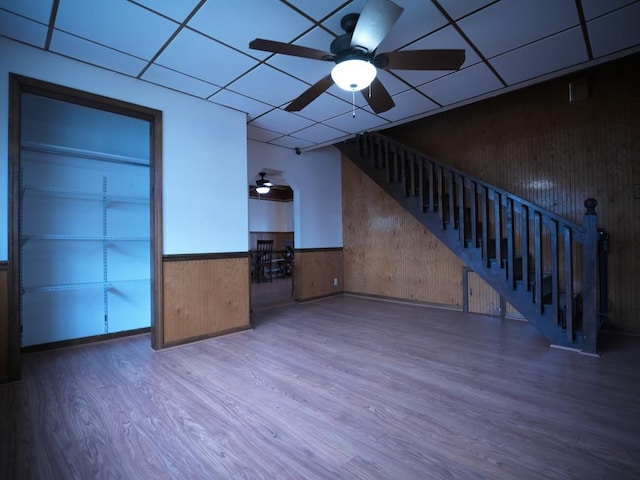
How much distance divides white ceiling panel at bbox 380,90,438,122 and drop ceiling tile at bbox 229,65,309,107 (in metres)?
1.11

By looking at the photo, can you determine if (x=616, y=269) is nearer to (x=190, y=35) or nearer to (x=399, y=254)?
(x=399, y=254)

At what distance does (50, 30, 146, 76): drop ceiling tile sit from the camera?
231 centimetres

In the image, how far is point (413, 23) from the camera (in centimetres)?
218

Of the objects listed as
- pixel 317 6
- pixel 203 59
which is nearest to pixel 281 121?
pixel 203 59

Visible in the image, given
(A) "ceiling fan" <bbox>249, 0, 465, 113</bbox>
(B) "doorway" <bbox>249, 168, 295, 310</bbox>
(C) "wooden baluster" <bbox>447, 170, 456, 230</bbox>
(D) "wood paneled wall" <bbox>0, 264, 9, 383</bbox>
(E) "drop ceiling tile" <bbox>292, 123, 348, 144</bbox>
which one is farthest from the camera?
(B) "doorway" <bbox>249, 168, 295, 310</bbox>

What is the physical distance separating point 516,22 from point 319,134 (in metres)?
2.69

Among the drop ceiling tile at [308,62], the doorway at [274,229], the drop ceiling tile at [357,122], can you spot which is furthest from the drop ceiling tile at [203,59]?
the doorway at [274,229]

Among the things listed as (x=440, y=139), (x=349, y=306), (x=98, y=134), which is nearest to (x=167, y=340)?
(x=98, y=134)

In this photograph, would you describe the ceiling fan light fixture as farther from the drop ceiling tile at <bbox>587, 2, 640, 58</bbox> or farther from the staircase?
the staircase

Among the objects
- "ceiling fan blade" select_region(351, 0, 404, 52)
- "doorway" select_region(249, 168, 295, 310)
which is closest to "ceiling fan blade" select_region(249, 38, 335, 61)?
"ceiling fan blade" select_region(351, 0, 404, 52)

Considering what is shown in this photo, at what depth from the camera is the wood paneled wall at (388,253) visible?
4.59 metres

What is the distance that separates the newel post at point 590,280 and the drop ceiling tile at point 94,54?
4.14 metres

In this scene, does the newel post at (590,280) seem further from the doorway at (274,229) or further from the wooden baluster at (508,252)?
the doorway at (274,229)

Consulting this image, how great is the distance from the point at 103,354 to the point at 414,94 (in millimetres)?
4116
